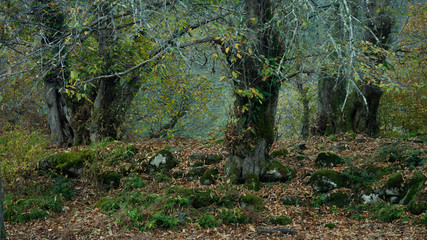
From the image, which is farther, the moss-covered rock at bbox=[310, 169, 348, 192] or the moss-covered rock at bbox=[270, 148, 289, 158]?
the moss-covered rock at bbox=[270, 148, 289, 158]

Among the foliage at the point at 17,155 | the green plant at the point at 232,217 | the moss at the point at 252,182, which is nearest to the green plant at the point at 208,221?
the green plant at the point at 232,217

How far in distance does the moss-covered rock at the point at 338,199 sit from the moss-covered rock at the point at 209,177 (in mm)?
2525

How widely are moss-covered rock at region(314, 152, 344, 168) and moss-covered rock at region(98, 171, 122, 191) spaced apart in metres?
4.82

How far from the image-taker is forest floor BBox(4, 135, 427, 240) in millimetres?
5746

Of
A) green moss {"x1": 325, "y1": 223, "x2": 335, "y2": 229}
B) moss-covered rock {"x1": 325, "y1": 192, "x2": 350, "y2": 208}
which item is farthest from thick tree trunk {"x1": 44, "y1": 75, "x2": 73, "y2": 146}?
green moss {"x1": 325, "y1": 223, "x2": 335, "y2": 229}

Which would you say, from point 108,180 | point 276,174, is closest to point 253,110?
point 276,174

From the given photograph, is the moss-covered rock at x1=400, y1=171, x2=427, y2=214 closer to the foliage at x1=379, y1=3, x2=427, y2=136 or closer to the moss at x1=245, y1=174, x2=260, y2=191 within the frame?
the moss at x1=245, y1=174, x2=260, y2=191

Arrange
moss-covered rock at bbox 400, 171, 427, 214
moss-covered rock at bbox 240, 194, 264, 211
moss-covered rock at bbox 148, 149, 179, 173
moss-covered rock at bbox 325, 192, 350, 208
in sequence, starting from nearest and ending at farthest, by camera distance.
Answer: moss-covered rock at bbox 400, 171, 427, 214
moss-covered rock at bbox 240, 194, 264, 211
moss-covered rock at bbox 325, 192, 350, 208
moss-covered rock at bbox 148, 149, 179, 173

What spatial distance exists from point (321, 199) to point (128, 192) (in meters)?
4.12

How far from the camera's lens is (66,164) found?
8406 millimetres

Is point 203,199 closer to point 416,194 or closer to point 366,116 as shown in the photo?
point 416,194

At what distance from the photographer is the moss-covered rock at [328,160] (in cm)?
810

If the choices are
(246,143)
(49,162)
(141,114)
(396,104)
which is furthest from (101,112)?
(396,104)

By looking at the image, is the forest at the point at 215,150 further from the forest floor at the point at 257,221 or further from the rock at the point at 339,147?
the rock at the point at 339,147
